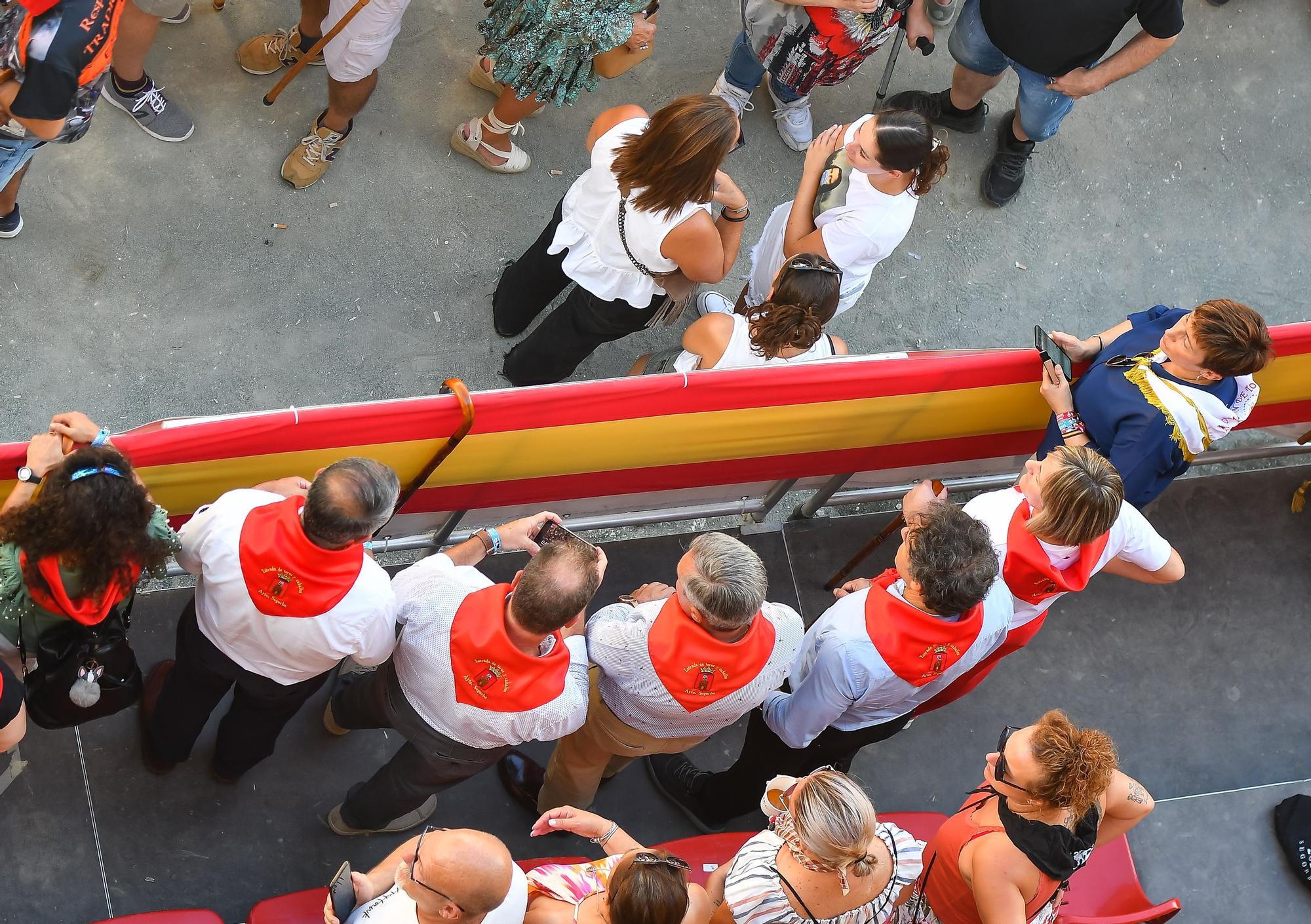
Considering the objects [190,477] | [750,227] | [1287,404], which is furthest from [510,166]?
[1287,404]

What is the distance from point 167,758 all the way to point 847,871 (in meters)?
2.14

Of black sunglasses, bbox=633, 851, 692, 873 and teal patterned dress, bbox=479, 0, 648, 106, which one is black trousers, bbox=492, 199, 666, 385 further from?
black sunglasses, bbox=633, 851, 692, 873

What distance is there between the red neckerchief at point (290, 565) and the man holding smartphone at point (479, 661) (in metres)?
A: 0.26

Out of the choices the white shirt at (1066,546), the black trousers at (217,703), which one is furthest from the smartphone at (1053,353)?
the black trousers at (217,703)

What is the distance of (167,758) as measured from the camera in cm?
369

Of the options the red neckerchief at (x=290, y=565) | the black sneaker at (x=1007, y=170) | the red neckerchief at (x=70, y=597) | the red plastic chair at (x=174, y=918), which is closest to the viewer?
the red neckerchief at (x=70, y=597)

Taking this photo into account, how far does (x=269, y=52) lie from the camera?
4934 mm

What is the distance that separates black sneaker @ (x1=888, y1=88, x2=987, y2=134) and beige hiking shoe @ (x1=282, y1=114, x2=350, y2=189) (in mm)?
2600

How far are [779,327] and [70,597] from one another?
2119 millimetres

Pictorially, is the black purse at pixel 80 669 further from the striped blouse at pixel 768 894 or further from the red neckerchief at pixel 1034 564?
the red neckerchief at pixel 1034 564

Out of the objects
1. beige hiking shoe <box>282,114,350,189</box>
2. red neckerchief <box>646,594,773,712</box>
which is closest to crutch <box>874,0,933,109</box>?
beige hiking shoe <box>282,114,350,189</box>

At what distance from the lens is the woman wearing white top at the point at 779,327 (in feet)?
12.3

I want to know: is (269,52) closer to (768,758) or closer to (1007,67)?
(1007,67)

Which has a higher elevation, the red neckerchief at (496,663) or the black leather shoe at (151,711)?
the red neckerchief at (496,663)
